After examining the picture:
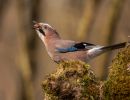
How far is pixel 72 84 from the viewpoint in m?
4.23

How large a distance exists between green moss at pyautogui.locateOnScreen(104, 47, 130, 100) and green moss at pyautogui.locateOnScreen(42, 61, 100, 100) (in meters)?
0.14

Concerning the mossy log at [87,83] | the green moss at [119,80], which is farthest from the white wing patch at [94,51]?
the green moss at [119,80]

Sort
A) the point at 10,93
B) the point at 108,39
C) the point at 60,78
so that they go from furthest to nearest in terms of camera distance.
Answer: the point at 10,93 → the point at 108,39 → the point at 60,78

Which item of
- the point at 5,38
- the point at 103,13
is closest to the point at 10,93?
the point at 5,38

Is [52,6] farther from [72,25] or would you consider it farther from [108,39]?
[108,39]

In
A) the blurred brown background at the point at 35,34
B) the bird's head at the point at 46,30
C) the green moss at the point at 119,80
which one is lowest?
the green moss at the point at 119,80

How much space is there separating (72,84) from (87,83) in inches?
4.9

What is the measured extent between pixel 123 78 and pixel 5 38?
1074cm

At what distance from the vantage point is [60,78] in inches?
169

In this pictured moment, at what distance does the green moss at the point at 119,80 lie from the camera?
398 cm

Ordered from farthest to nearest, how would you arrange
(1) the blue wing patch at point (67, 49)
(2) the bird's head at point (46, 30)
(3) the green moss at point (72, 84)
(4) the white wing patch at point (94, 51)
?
(2) the bird's head at point (46, 30) < (1) the blue wing patch at point (67, 49) < (4) the white wing patch at point (94, 51) < (3) the green moss at point (72, 84)

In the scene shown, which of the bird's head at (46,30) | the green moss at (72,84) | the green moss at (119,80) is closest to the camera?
the green moss at (119,80)

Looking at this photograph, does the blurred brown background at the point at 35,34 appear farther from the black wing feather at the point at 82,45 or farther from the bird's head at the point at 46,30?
the black wing feather at the point at 82,45

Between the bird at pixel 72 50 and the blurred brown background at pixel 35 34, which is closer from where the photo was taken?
the bird at pixel 72 50
